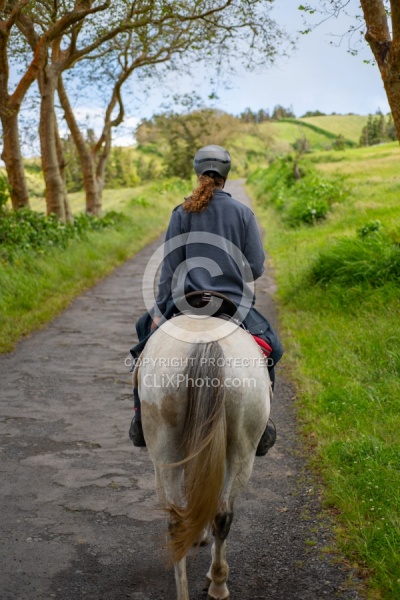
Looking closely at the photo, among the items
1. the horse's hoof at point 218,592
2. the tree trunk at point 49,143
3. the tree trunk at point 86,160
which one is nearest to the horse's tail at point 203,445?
the horse's hoof at point 218,592

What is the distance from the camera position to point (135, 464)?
17.6ft

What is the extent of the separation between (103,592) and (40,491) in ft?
4.52

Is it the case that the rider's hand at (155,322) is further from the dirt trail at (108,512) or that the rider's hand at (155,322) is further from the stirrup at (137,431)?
the dirt trail at (108,512)

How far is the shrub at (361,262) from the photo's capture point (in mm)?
9406

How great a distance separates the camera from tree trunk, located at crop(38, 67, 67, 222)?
618 inches

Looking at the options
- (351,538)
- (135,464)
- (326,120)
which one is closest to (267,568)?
(351,538)

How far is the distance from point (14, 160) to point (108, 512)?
11862 mm

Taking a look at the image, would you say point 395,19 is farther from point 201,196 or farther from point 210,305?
point 210,305

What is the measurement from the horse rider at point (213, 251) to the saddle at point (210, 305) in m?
0.08

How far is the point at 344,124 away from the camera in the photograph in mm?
126250

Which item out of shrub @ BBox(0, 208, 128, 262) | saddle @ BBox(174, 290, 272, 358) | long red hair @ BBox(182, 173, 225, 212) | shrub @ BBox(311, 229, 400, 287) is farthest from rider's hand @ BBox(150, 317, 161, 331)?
shrub @ BBox(0, 208, 128, 262)

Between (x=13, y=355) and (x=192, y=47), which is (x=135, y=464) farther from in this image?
(x=192, y=47)

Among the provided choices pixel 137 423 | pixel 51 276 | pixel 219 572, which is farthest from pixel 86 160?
pixel 219 572

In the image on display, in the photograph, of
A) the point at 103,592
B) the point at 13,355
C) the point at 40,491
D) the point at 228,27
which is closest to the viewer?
the point at 103,592
